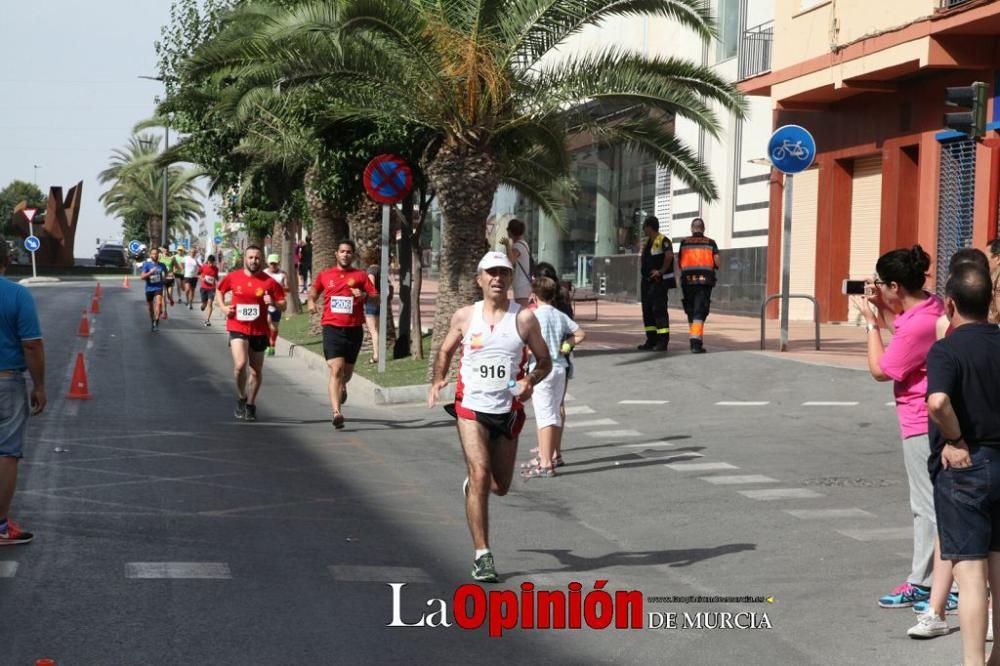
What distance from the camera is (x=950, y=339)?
5855mm

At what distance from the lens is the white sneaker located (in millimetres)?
6645

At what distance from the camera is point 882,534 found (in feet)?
30.5

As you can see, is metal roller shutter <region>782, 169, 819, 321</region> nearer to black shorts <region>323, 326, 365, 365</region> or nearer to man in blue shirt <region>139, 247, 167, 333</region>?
man in blue shirt <region>139, 247, 167, 333</region>

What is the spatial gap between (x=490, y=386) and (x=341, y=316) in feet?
24.0

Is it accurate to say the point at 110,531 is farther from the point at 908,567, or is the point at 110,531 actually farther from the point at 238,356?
the point at 238,356

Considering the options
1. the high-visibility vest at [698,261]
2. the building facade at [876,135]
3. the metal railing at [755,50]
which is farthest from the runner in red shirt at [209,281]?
the high-visibility vest at [698,261]

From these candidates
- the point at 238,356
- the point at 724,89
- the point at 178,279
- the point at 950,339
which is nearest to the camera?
the point at 950,339

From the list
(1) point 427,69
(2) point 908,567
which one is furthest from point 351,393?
(2) point 908,567

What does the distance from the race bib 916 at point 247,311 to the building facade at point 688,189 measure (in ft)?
29.5

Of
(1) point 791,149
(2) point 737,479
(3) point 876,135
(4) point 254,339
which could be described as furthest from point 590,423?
(3) point 876,135

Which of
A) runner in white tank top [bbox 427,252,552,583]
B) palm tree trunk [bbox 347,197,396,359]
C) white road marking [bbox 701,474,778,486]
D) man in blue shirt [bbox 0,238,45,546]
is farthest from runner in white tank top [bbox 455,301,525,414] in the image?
palm tree trunk [bbox 347,197,396,359]

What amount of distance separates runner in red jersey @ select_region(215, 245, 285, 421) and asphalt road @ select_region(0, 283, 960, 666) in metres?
0.75

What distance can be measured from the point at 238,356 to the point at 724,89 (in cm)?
790

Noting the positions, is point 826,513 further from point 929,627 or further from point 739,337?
point 739,337
